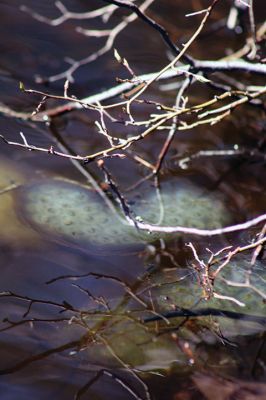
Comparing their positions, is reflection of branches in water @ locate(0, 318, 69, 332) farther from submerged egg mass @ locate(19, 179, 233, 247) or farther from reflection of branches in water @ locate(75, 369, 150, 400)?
submerged egg mass @ locate(19, 179, 233, 247)

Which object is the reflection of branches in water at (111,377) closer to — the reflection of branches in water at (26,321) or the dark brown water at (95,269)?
the dark brown water at (95,269)

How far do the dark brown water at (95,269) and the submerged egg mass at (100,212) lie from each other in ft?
0.19

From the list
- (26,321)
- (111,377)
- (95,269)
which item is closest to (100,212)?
(95,269)

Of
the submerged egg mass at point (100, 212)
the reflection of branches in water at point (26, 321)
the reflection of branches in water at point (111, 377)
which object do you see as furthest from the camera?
the submerged egg mass at point (100, 212)

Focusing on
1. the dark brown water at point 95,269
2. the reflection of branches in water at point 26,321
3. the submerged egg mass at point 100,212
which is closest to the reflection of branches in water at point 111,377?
the dark brown water at point 95,269

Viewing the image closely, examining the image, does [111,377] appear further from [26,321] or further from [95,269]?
[95,269]

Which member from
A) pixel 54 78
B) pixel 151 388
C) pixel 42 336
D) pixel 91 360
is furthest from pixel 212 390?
pixel 54 78

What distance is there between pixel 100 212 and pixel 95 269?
368 millimetres

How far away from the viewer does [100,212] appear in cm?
249

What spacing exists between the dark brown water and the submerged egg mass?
57 mm

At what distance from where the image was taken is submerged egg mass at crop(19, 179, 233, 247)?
7.69 feet

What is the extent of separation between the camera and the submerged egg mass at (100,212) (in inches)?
92.3

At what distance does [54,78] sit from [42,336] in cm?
182

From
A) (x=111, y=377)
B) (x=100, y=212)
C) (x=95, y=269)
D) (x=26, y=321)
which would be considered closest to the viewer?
(x=111, y=377)
